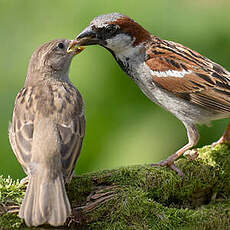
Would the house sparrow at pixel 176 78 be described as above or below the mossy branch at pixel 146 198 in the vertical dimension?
above

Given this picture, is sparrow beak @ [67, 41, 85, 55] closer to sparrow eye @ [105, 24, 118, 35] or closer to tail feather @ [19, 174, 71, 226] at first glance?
sparrow eye @ [105, 24, 118, 35]

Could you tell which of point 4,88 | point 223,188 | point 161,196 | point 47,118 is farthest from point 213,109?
point 4,88

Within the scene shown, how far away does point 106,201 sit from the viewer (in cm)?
347

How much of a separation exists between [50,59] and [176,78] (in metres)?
1.06

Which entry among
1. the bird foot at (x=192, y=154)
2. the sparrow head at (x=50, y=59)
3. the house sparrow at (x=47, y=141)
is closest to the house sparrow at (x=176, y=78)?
the bird foot at (x=192, y=154)

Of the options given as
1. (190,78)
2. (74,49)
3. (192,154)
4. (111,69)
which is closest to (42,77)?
(74,49)

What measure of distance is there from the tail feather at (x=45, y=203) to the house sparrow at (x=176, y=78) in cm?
156

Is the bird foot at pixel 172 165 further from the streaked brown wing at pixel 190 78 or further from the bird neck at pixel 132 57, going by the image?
the bird neck at pixel 132 57

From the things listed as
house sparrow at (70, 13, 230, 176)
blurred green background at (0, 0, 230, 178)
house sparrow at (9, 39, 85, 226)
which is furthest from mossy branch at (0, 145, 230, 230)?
blurred green background at (0, 0, 230, 178)

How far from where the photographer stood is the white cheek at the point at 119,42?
455 cm

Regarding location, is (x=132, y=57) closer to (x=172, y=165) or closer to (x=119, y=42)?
(x=119, y=42)

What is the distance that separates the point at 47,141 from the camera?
3.57 meters

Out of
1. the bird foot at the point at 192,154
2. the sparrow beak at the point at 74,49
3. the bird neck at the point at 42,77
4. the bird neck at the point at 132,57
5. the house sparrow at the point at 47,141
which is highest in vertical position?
the sparrow beak at the point at 74,49

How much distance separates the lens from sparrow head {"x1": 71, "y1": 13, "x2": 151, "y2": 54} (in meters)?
4.42
